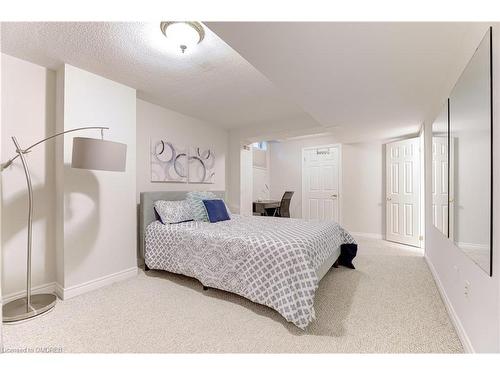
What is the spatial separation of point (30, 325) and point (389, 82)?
145 inches

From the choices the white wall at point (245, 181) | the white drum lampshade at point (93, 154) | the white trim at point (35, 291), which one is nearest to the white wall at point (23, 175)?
the white trim at point (35, 291)

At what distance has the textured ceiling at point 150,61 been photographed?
69.3 inches

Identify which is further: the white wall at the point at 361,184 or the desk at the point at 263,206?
the desk at the point at 263,206

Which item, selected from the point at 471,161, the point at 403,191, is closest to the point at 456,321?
the point at 471,161

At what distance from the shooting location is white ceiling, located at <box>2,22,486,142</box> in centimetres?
147

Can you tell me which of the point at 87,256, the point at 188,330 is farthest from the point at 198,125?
the point at 188,330

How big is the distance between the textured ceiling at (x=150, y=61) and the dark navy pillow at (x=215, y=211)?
4.74 feet

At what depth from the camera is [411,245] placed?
407cm

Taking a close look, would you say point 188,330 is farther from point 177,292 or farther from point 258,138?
point 258,138

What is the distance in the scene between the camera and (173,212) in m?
2.94

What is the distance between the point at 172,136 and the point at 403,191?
4255 millimetres

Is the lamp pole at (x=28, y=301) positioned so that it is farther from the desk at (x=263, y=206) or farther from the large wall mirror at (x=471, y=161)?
the desk at (x=263, y=206)

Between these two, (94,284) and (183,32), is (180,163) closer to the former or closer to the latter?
(94,284)

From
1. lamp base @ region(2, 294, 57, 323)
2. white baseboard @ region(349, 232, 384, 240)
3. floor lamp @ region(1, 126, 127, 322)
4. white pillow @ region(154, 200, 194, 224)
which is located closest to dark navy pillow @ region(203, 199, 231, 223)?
white pillow @ region(154, 200, 194, 224)
